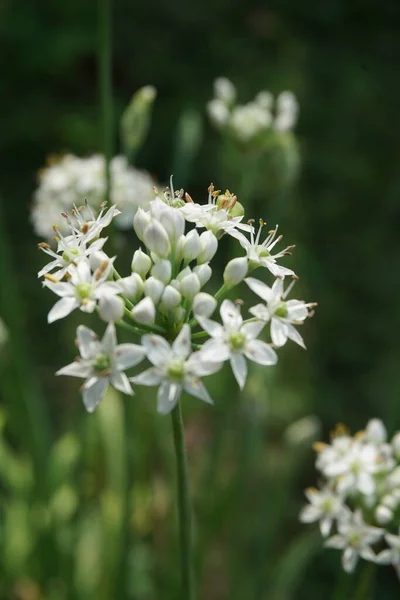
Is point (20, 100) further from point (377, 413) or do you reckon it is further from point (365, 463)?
point (365, 463)

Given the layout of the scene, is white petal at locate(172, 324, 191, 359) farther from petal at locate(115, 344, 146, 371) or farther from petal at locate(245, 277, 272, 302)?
petal at locate(245, 277, 272, 302)

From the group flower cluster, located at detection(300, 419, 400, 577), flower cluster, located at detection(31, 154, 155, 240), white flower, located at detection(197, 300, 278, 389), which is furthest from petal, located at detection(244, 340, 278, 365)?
flower cluster, located at detection(31, 154, 155, 240)

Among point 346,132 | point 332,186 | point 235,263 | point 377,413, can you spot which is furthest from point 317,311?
point 235,263

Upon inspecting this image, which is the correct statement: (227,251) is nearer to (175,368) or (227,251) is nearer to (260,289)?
(260,289)

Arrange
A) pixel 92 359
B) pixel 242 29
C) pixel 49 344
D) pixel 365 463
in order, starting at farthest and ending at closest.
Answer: pixel 242 29, pixel 49 344, pixel 365 463, pixel 92 359

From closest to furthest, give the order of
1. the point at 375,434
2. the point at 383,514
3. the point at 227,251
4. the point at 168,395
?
the point at 168,395
the point at 383,514
the point at 375,434
the point at 227,251

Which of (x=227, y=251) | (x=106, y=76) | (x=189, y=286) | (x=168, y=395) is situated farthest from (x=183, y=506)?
(x=227, y=251)
